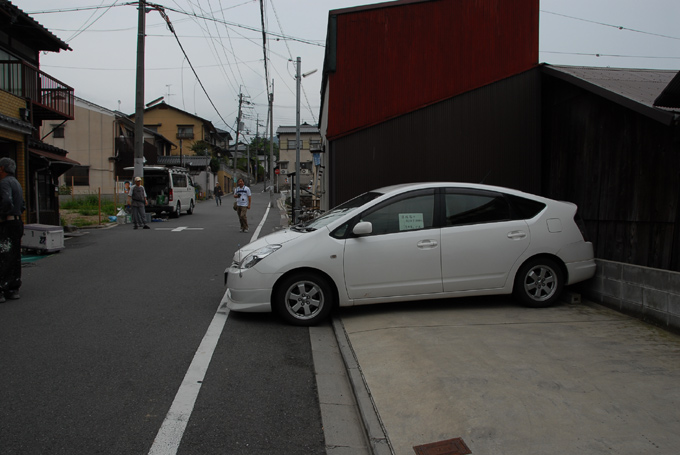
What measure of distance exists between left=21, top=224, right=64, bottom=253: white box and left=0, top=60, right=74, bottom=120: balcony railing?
17.8 ft

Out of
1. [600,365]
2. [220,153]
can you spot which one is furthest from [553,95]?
[220,153]

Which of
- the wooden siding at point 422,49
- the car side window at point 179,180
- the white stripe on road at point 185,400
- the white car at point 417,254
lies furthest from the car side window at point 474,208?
the car side window at point 179,180

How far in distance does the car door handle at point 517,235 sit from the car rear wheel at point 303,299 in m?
2.23

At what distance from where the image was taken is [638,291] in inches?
227

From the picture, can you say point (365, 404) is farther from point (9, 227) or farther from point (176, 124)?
point (176, 124)

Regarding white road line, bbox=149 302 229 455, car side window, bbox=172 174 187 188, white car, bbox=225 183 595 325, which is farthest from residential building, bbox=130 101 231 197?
white road line, bbox=149 302 229 455

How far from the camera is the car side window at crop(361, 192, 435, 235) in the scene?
6.03 metres

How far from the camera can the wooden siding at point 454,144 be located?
1035 cm

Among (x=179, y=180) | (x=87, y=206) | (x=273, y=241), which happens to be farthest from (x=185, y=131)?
(x=273, y=241)

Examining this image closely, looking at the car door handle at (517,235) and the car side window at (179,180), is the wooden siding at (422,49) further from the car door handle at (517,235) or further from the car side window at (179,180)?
the car side window at (179,180)

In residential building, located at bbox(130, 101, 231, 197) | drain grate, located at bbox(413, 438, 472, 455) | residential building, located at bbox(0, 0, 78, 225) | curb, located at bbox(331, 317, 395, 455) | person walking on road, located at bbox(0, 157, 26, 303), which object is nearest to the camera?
drain grate, located at bbox(413, 438, 472, 455)

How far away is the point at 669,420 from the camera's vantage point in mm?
3363

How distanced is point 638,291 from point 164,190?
19879 millimetres

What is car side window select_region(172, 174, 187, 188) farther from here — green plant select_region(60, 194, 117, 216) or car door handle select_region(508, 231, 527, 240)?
car door handle select_region(508, 231, 527, 240)
